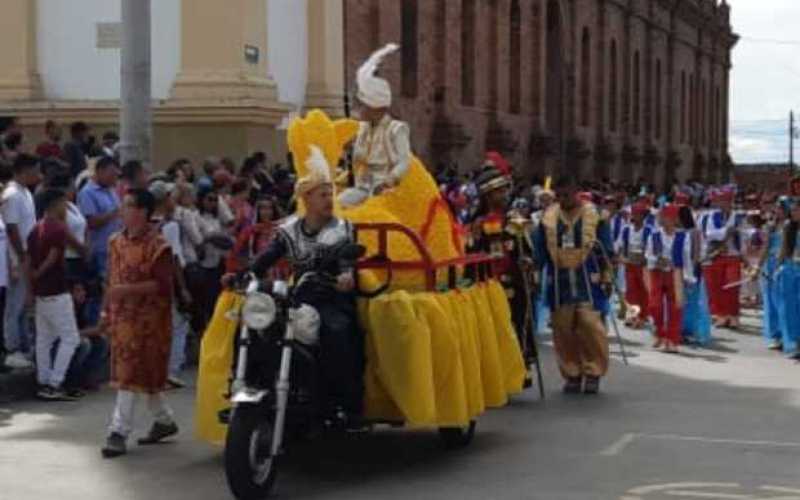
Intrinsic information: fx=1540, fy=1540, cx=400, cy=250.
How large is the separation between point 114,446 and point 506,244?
4.31 m

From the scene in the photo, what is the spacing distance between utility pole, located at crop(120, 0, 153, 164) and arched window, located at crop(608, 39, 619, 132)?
34.5 meters

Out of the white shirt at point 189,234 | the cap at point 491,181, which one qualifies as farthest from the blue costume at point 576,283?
the white shirt at point 189,234

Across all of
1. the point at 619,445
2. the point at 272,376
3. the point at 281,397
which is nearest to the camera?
the point at 281,397

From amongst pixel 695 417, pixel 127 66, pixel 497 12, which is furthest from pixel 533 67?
pixel 695 417

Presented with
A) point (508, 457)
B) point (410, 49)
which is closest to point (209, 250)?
point (508, 457)

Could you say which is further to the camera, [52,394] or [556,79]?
[556,79]

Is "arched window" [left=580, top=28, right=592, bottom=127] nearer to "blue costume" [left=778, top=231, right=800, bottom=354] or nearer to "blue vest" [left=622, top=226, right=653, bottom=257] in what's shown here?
A: "blue vest" [left=622, top=226, right=653, bottom=257]

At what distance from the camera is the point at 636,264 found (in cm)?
1966

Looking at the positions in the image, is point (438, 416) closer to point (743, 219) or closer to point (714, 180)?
point (743, 219)

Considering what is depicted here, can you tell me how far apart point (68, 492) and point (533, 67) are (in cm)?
3130

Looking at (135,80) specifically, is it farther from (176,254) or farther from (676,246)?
(676,246)

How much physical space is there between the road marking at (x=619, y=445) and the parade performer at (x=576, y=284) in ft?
7.21

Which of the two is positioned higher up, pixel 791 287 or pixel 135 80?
pixel 135 80

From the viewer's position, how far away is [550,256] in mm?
13180
